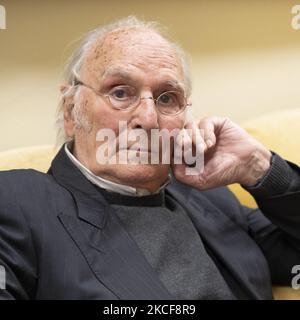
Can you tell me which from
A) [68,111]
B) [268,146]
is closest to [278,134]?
[268,146]

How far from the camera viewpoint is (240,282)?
3.92 feet

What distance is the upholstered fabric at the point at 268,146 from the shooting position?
135 cm

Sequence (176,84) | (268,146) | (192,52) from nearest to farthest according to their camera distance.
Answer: (176,84) → (268,146) → (192,52)

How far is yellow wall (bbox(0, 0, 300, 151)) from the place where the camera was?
1.65m

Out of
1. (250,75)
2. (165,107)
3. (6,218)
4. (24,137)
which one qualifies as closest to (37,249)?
(6,218)

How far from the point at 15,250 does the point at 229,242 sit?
607 mm

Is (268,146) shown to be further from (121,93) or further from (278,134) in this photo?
(121,93)

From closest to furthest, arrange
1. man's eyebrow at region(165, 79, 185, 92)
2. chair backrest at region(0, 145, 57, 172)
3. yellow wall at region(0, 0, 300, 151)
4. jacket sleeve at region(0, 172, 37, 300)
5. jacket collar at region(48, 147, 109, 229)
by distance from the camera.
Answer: jacket sleeve at region(0, 172, 37, 300)
jacket collar at region(48, 147, 109, 229)
man's eyebrow at region(165, 79, 185, 92)
chair backrest at region(0, 145, 57, 172)
yellow wall at region(0, 0, 300, 151)

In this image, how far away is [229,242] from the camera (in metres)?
1.28

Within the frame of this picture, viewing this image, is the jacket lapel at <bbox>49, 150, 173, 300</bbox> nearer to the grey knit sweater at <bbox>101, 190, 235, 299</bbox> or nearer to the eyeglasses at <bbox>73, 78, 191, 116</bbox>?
the grey knit sweater at <bbox>101, 190, 235, 299</bbox>

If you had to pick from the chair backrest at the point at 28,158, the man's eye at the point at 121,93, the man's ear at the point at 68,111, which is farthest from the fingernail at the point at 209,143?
the chair backrest at the point at 28,158

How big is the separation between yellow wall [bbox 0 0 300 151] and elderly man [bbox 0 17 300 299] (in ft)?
1.34

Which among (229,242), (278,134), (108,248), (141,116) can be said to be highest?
(141,116)

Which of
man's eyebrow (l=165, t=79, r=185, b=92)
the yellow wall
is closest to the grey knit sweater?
man's eyebrow (l=165, t=79, r=185, b=92)
